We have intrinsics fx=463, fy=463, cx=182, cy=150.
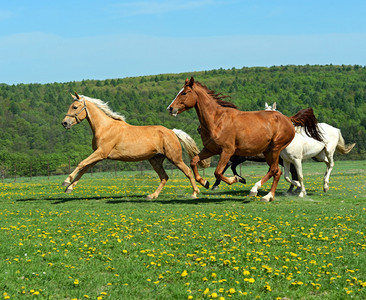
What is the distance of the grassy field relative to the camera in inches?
247

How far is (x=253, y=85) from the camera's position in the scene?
626 feet

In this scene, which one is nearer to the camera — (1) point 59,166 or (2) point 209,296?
(2) point 209,296

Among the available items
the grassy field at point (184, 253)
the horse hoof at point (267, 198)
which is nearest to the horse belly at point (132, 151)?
the grassy field at point (184, 253)

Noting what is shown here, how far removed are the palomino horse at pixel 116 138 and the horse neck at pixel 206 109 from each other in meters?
2.29

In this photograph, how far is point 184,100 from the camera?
13.8 metres

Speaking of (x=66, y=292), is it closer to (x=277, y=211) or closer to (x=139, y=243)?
(x=139, y=243)

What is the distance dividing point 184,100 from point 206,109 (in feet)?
2.44

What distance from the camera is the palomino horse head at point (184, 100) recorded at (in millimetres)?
13616

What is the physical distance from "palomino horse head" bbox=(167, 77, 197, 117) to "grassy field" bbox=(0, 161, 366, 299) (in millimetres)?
2994

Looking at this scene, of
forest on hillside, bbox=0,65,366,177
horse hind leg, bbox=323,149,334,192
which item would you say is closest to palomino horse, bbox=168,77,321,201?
horse hind leg, bbox=323,149,334,192

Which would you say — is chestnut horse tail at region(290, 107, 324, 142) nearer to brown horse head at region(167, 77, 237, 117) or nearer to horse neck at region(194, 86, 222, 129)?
horse neck at region(194, 86, 222, 129)

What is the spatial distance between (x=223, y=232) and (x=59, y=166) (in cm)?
6359

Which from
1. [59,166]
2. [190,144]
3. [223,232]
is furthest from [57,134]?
[223,232]

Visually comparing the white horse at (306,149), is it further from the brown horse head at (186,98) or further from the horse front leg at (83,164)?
the horse front leg at (83,164)
